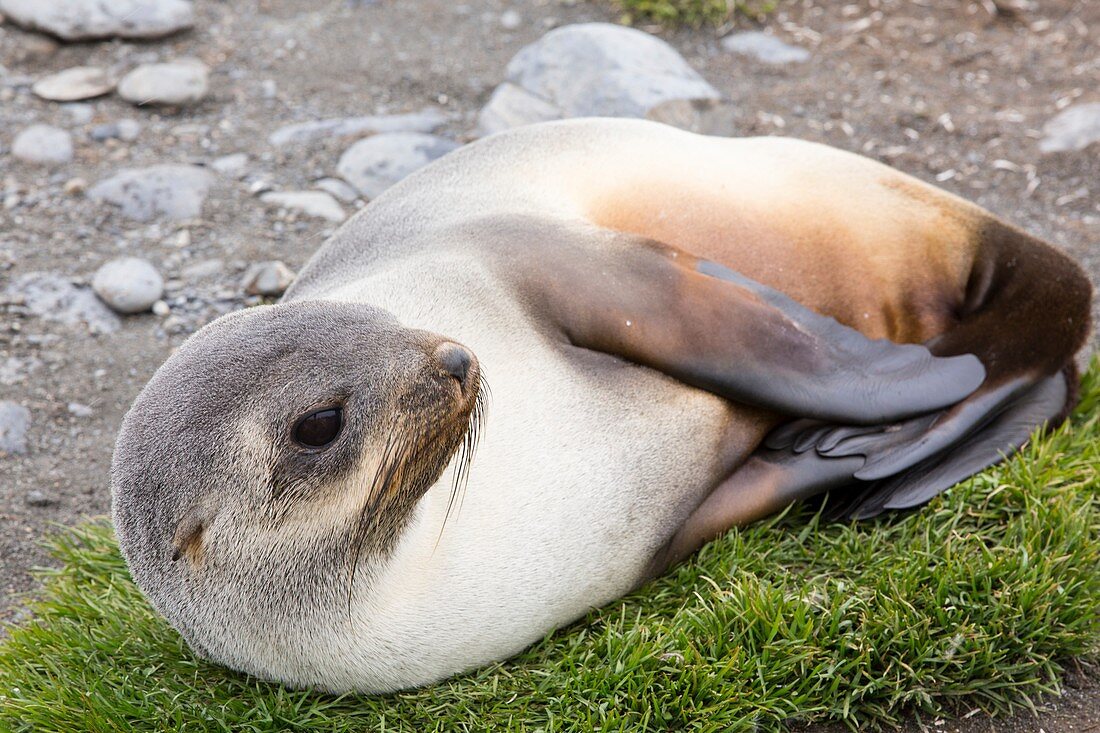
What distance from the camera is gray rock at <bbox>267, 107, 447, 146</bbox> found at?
258 inches

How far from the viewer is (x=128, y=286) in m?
5.23

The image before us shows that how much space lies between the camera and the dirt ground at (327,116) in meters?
4.84

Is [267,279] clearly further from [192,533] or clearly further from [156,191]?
[192,533]

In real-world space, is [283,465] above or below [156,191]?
above

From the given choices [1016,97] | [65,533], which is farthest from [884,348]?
[1016,97]

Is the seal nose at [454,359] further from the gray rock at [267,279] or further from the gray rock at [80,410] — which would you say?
the gray rock at [267,279]

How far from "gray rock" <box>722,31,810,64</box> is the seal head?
5159 millimetres

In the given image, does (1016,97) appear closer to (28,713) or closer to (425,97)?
(425,97)

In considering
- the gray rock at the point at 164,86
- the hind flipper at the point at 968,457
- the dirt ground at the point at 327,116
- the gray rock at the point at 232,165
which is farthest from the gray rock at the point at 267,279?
the hind flipper at the point at 968,457

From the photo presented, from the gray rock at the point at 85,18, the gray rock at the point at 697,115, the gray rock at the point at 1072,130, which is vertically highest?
the gray rock at the point at 1072,130

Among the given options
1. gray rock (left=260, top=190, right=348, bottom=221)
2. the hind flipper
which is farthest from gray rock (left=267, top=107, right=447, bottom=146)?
the hind flipper

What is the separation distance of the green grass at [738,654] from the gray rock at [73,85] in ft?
13.6

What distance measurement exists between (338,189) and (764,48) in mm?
3105

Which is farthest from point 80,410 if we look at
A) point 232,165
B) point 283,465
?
point 283,465
